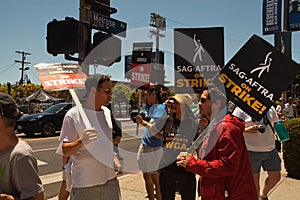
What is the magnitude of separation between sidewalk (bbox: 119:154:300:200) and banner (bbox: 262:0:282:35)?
4.21m

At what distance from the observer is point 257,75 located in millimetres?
3111

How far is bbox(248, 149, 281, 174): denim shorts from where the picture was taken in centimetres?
492

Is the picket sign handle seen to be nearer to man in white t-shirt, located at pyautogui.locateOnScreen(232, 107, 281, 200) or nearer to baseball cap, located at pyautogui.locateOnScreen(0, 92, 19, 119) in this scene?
baseball cap, located at pyautogui.locateOnScreen(0, 92, 19, 119)

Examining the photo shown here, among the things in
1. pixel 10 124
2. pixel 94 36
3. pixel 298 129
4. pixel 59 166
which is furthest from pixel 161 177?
pixel 59 166

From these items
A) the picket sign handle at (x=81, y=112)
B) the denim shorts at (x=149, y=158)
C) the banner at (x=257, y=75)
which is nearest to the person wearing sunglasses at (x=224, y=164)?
the banner at (x=257, y=75)

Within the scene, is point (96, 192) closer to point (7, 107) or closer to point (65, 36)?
point (7, 107)

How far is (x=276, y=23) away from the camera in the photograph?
976cm

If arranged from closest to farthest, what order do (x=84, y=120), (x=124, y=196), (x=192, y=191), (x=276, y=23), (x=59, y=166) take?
(x=84, y=120), (x=192, y=191), (x=124, y=196), (x=59, y=166), (x=276, y=23)

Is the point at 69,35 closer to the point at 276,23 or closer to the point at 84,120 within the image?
the point at 84,120

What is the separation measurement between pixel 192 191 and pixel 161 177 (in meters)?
0.40

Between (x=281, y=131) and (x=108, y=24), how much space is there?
2753 millimetres

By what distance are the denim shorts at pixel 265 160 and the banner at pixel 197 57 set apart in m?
1.20

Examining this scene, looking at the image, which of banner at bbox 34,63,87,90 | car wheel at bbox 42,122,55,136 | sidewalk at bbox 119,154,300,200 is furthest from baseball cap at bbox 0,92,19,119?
car wheel at bbox 42,122,55,136

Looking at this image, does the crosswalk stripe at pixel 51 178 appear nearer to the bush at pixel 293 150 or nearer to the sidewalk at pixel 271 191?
the sidewalk at pixel 271 191
